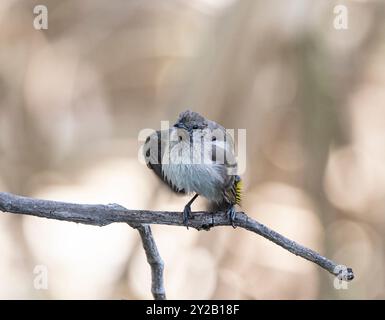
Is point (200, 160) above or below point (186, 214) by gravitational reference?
above

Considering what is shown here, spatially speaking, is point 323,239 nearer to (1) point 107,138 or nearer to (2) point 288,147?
(2) point 288,147

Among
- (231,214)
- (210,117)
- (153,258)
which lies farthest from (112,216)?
(210,117)

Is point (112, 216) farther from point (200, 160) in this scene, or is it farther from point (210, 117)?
point (210, 117)

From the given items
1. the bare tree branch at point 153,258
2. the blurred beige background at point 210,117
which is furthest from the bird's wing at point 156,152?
the blurred beige background at point 210,117

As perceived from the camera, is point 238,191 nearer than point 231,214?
No

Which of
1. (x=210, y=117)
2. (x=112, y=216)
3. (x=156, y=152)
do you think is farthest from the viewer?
(x=210, y=117)
